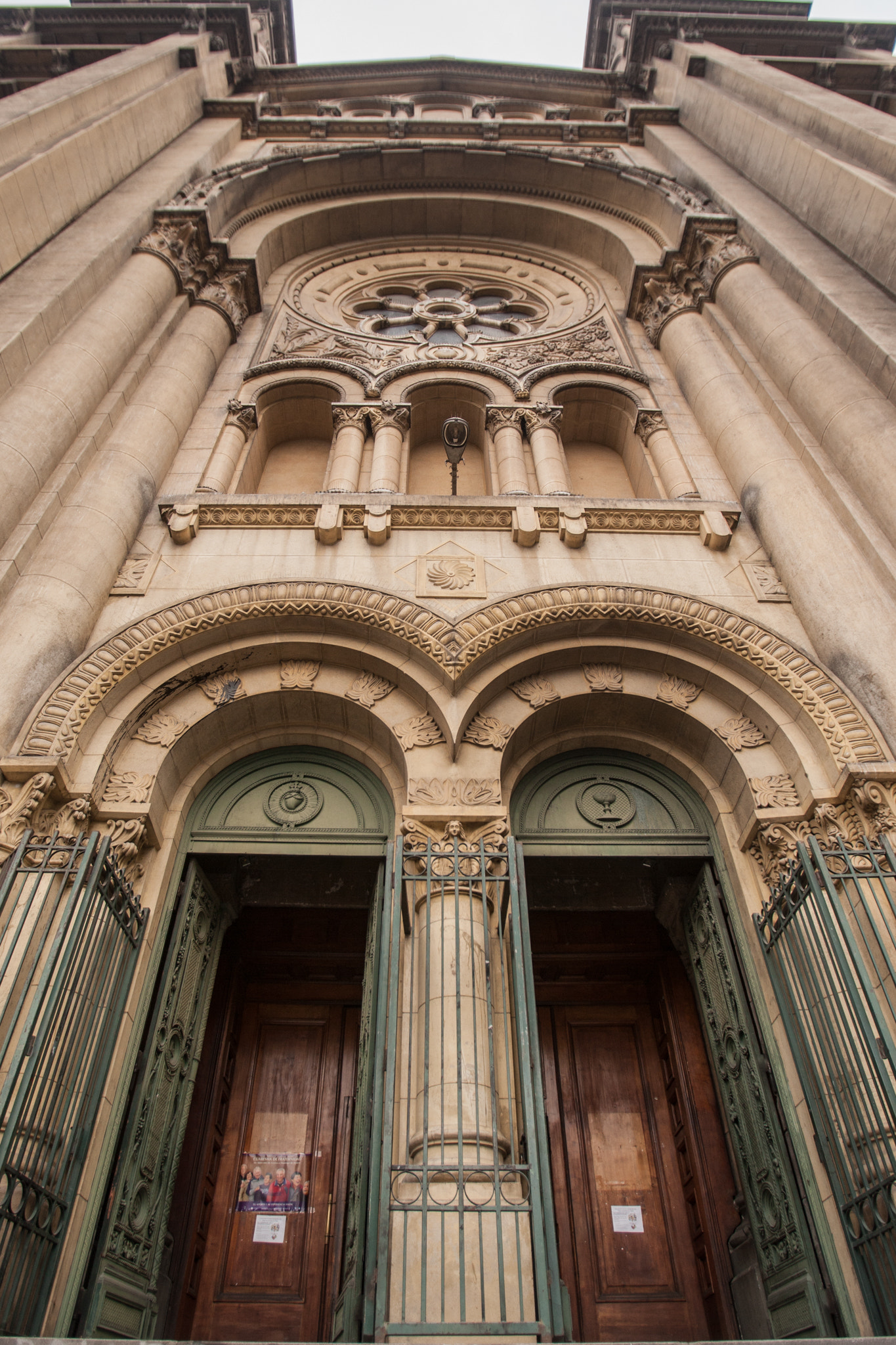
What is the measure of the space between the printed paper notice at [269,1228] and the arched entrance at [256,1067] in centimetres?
2

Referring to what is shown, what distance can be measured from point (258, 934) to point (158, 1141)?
105 inches

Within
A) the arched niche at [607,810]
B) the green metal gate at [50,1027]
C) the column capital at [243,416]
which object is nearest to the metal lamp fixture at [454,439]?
the column capital at [243,416]

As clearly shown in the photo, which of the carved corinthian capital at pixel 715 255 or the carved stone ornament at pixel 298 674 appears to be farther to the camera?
the carved corinthian capital at pixel 715 255

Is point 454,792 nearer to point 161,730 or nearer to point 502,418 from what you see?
point 161,730

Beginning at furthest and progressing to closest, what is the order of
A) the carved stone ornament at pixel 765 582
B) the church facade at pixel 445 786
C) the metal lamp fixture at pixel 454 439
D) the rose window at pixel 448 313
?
the rose window at pixel 448 313
the metal lamp fixture at pixel 454 439
the carved stone ornament at pixel 765 582
the church facade at pixel 445 786

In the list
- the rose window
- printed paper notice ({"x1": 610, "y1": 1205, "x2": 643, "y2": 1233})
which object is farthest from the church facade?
the rose window

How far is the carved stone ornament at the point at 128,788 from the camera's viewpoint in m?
7.06

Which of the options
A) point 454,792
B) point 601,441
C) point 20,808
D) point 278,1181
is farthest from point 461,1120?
point 601,441

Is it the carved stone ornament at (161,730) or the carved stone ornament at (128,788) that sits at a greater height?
the carved stone ornament at (161,730)

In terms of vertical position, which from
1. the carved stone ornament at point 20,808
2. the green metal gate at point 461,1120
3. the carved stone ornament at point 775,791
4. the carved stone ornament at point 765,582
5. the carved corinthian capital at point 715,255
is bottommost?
the green metal gate at point 461,1120

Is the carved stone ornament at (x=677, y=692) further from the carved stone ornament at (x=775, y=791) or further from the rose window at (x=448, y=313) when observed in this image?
the rose window at (x=448, y=313)

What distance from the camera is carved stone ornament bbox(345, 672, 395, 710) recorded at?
802 cm

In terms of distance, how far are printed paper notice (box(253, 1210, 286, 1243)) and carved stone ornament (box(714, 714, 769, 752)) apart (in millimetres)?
5602

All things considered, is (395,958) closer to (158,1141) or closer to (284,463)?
(158,1141)
